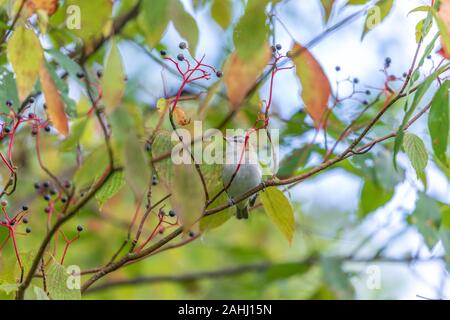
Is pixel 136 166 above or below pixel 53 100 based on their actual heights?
below

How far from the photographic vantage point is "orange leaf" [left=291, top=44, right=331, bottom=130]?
1474 mm

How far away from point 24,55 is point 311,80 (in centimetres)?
54

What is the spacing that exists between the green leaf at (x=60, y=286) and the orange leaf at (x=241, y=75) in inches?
19.2

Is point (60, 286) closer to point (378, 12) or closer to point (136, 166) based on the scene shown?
point (136, 166)

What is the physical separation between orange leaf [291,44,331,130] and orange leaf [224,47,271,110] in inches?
13.1

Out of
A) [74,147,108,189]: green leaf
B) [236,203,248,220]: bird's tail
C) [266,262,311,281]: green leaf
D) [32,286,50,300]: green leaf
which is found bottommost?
[32,286,50,300]: green leaf

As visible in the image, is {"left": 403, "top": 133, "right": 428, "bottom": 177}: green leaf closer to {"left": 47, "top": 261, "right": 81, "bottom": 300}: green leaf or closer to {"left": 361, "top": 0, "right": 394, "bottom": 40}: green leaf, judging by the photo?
{"left": 361, "top": 0, "right": 394, "bottom": 40}: green leaf

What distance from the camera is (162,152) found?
1.51 metres

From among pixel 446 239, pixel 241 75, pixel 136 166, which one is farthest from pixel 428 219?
pixel 136 166

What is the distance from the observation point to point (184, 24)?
144cm

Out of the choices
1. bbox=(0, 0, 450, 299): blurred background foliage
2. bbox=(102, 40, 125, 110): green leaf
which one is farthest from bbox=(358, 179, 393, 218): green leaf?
bbox=(102, 40, 125, 110): green leaf

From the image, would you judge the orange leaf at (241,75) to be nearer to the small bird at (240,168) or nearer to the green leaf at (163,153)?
the green leaf at (163,153)

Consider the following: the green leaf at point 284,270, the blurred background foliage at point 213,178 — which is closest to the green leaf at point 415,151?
the blurred background foliage at point 213,178
